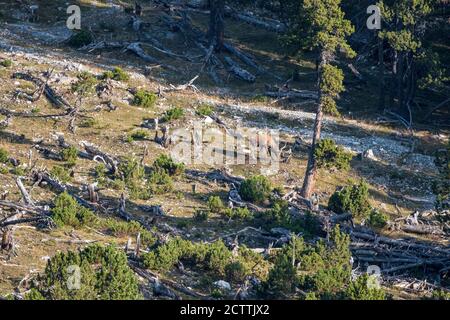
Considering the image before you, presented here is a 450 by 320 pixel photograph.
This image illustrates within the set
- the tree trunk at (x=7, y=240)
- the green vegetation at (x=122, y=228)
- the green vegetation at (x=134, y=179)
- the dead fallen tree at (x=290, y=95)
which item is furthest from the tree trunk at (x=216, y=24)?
the tree trunk at (x=7, y=240)

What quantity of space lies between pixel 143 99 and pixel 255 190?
10140 millimetres

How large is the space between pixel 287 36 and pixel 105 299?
643 inches

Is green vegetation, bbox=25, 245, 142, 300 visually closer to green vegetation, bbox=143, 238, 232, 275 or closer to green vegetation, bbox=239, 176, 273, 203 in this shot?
green vegetation, bbox=143, 238, 232, 275

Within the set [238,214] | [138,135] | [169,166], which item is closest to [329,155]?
[238,214]

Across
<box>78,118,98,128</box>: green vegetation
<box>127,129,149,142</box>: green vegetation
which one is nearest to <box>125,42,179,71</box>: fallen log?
<box>78,118,98,128</box>: green vegetation

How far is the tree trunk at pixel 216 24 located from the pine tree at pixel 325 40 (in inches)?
725

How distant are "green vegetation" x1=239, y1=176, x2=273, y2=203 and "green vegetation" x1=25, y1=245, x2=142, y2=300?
11.4m

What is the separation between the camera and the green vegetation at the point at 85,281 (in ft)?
77.0

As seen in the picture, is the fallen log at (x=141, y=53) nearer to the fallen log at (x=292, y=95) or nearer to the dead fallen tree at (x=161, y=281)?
the fallen log at (x=292, y=95)

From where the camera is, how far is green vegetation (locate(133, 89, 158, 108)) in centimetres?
4444

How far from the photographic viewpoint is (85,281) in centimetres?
2402
